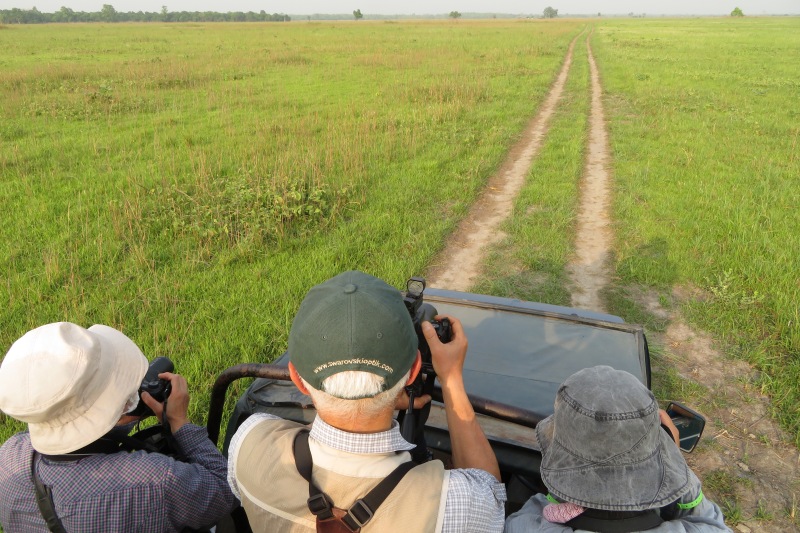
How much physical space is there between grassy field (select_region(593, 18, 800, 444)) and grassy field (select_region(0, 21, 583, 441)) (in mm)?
2141

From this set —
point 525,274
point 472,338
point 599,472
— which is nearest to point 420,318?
point 599,472

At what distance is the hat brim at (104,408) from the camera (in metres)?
1.49

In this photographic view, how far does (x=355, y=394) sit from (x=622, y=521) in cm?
69

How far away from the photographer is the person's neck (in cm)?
126

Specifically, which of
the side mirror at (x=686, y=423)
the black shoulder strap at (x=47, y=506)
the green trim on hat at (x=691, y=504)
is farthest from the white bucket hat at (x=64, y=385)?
the side mirror at (x=686, y=423)

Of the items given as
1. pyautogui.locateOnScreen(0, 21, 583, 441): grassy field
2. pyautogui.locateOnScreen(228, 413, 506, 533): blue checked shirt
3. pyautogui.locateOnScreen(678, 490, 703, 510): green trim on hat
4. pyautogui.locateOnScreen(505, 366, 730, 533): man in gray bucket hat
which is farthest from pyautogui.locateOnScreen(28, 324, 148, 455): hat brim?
pyautogui.locateOnScreen(0, 21, 583, 441): grassy field

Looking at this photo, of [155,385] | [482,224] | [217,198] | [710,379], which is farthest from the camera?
[482,224]

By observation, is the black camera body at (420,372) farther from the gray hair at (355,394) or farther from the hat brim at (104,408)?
the hat brim at (104,408)

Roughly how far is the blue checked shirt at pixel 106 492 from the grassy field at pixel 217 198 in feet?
5.91

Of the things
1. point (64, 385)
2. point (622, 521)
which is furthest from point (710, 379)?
point (64, 385)

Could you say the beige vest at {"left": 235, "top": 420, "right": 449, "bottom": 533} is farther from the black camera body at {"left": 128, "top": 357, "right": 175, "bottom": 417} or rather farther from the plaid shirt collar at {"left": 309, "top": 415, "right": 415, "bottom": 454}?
the black camera body at {"left": 128, "top": 357, "right": 175, "bottom": 417}

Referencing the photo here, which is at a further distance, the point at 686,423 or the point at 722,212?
the point at 722,212

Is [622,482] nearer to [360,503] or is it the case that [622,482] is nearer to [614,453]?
[614,453]

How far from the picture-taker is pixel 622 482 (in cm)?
125
